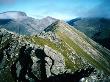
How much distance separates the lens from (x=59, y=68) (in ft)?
650

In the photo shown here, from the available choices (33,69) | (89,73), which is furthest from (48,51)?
(89,73)

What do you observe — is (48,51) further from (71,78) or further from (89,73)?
(89,73)

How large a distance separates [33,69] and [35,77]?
8.54m

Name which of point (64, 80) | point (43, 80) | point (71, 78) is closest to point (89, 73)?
point (71, 78)

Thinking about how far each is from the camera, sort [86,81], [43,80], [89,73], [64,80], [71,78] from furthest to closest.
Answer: [43,80] → [64,80] → [71,78] → [89,73] → [86,81]

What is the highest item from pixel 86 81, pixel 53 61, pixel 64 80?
pixel 86 81

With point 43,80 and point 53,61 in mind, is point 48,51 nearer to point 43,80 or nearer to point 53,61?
point 53,61

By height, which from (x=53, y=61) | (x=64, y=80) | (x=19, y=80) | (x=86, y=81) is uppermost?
(x=86, y=81)

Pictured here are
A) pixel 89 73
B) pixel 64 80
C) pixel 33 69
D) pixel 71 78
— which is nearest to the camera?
pixel 89 73

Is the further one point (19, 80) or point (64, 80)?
point (19, 80)

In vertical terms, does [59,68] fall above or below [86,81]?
below

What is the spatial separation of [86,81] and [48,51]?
10915cm

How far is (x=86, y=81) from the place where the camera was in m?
92.0

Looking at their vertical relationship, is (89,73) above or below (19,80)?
above
